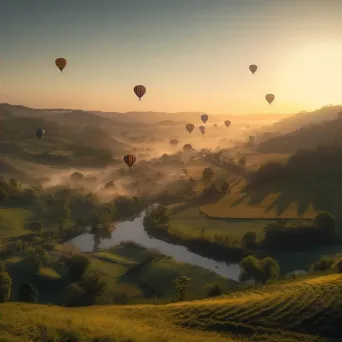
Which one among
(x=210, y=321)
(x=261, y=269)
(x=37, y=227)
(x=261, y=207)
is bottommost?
(x=37, y=227)

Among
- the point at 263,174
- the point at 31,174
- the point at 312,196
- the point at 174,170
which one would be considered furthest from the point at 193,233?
the point at 31,174

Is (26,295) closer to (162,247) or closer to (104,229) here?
(162,247)

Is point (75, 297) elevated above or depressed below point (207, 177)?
below

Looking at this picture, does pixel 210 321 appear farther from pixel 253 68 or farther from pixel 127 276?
pixel 253 68

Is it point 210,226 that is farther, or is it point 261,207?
point 261,207

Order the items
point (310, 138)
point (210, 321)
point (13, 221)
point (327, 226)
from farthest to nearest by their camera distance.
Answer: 1. point (310, 138)
2. point (13, 221)
3. point (327, 226)
4. point (210, 321)

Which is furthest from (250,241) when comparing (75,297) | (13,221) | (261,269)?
(13,221)

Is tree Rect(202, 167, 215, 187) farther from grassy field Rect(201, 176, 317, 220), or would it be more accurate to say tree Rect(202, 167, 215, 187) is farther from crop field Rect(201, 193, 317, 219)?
crop field Rect(201, 193, 317, 219)
